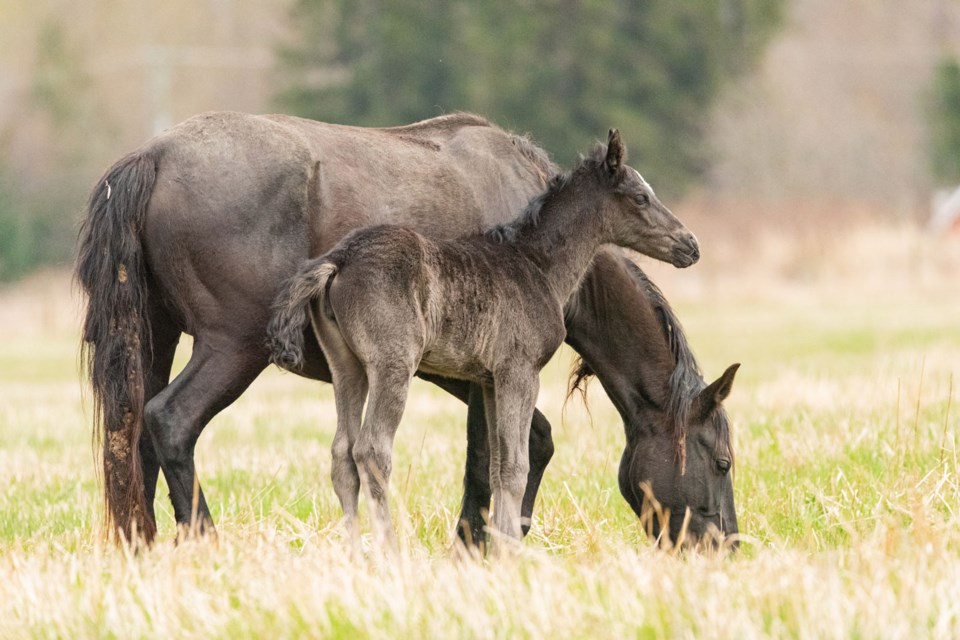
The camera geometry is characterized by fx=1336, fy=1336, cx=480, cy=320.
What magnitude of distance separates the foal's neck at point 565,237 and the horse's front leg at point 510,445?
0.46 meters

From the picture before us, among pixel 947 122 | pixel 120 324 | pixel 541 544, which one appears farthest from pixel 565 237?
pixel 947 122

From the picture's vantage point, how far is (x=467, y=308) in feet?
16.1

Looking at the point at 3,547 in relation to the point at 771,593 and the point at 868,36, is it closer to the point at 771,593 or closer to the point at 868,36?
the point at 771,593

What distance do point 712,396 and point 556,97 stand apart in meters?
33.3

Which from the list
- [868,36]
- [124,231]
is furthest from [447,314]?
[868,36]

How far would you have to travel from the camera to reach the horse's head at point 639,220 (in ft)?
17.9

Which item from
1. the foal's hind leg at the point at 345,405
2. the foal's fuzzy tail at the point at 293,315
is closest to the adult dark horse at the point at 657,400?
the foal's hind leg at the point at 345,405

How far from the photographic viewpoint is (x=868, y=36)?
69.9 metres

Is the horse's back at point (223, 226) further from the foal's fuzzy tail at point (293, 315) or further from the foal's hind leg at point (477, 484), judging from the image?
the foal's hind leg at point (477, 484)

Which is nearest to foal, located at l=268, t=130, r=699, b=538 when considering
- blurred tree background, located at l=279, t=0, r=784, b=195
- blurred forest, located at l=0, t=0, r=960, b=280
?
blurred forest, located at l=0, t=0, r=960, b=280

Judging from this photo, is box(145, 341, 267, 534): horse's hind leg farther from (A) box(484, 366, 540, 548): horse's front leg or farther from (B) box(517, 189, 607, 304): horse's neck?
(B) box(517, 189, 607, 304): horse's neck

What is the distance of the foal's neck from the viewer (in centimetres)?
531

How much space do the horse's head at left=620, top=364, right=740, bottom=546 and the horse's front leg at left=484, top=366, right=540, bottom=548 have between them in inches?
30.8

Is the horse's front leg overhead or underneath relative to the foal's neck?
underneath
